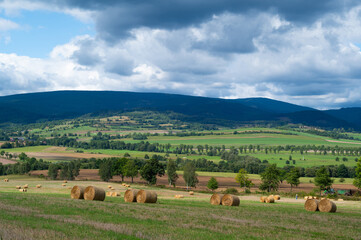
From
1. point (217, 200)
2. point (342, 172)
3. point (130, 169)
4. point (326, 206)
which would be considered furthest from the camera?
point (342, 172)

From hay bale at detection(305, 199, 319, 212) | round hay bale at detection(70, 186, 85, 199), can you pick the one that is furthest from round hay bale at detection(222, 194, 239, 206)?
round hay bale at detection(70, 186, 85, 199)

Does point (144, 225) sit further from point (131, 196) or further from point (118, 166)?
point (118, 166)

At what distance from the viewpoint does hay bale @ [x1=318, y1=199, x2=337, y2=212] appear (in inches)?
1500

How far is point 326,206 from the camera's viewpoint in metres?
38.4

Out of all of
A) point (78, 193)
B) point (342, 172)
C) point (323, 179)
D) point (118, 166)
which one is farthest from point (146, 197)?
point (342, 172)

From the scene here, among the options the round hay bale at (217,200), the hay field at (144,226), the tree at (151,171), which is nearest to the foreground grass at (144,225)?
the hay field at (144,226)

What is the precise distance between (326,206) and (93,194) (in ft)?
82.3

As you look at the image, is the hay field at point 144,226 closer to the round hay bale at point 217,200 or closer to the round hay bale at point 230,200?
the round hay bale at point 230,200

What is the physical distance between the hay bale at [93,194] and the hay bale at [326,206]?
23914 millimetres

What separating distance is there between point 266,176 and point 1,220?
83647 mm

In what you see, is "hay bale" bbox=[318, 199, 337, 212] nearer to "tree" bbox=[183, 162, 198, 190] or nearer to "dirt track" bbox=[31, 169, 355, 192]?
"dirt track" bbox=[31, 169, 355, 192]

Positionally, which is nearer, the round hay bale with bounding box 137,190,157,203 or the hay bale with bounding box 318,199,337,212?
the hay bale with bounding box 318,199,337,212

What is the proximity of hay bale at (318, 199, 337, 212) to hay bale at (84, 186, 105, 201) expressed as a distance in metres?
23.9

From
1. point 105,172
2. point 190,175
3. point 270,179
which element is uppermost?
point 270,179
